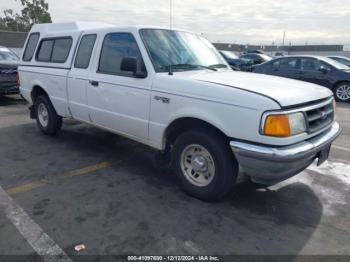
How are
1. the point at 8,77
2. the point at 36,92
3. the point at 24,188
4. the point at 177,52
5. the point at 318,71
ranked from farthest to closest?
the point at 318,71
the point at 8,77
the point at 36,92
the point at 177,52
the point at 24,188

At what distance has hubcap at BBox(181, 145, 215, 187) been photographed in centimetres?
379

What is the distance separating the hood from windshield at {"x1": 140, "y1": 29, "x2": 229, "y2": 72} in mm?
270

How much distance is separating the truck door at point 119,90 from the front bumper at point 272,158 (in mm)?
1423

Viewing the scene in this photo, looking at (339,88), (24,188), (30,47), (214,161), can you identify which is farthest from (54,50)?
(339,88)

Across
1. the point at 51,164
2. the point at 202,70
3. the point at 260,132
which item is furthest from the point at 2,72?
the point at 260,132

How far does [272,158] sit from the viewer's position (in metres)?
3.15

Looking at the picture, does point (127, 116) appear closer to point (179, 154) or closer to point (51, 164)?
point (179, 154)

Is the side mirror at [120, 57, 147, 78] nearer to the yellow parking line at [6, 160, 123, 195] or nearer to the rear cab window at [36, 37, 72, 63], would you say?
the yellow parking line at [6, 160, 123, 195]

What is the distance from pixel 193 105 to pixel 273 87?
0.88 metres

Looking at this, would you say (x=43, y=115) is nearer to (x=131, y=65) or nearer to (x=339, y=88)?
(x=131, y=65)

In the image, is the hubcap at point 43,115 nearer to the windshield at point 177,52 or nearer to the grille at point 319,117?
the windshield at point 177,52

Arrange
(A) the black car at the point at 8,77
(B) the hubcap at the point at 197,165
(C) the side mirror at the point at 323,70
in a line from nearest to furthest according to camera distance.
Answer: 1. (B) the hubcap at the point at 197,165
2. (A) the black car at the point at 8,77
3. (C) the side mirror at the point at 323,70

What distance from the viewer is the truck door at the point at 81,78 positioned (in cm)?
514

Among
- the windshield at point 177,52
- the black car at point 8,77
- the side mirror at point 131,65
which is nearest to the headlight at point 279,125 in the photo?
the windshield at point 177,52
